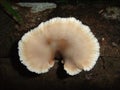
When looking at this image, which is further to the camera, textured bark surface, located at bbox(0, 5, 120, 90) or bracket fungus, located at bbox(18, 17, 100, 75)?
textured bark surface, located at bbox(0, 5, 120, 90)

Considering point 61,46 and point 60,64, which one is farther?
point 60,64

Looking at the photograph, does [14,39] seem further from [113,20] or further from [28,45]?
[113,20]

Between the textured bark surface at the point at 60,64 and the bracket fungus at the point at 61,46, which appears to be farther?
the textured bark surface at the point at 60,64

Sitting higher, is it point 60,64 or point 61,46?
point 61,46

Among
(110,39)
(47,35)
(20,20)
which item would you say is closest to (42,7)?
(20,20)
